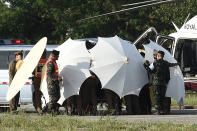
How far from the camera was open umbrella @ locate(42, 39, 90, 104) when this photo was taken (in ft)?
60.2

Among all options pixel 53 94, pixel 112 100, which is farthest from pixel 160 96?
pixel 53 94

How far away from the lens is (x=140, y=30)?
44.5 meters

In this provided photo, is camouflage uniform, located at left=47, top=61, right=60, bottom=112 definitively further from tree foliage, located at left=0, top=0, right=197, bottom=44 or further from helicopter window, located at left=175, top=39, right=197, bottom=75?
tree foliage, located at left=0, top=0, right=197, bottom=44

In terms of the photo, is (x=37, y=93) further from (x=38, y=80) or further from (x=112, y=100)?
(x=112, y=100)

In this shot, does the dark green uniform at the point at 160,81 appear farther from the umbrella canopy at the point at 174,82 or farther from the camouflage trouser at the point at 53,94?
the camouflage trouser at the point at 53,94

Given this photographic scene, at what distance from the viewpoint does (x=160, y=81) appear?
18.5 metres

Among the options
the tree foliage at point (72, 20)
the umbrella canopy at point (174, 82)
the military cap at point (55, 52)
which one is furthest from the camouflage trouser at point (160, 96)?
the tree foliage at point (72, 20)

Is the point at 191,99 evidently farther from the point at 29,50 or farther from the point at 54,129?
the point at 54,129

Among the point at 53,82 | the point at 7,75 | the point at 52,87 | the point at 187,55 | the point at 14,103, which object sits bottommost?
the point at 14,103

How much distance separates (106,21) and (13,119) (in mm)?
28650

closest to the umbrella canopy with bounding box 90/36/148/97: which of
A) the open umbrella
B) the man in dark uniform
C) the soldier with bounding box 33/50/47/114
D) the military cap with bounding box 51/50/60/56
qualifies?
the open umbrella

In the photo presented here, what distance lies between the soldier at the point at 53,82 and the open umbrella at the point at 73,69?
0.99 feet

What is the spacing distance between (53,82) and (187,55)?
376 inches

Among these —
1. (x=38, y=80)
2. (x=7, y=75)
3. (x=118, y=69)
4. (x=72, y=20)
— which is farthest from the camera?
(x=72, y=20)
